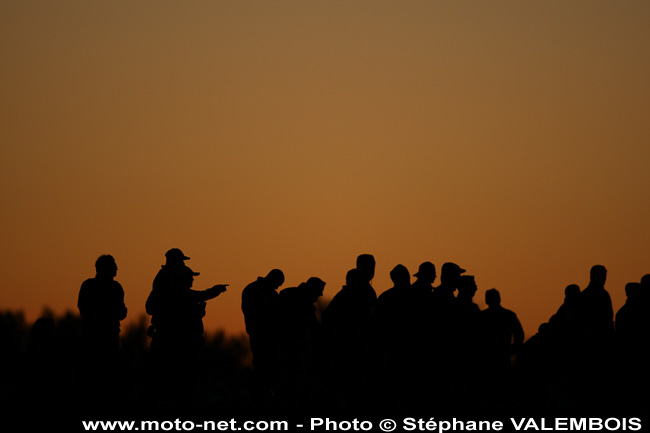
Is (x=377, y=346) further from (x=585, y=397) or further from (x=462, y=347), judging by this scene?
(x=585, y=397)

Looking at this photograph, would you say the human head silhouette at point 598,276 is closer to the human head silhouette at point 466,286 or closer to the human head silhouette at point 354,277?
the human head silhouette at point 466,286

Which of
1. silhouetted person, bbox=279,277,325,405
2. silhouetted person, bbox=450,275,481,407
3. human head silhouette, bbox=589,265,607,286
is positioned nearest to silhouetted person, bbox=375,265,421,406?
silhouetted person, bbox=450,275,481,407

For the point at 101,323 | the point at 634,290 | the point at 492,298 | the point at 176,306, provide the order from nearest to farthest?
1. the point at 101,323
2. the point at 492,298
3. the point at 176,306
4. the point at 634,290

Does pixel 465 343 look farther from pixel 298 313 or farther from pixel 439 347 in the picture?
pixel 298 313

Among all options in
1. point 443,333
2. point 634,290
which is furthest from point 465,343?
point 634,290

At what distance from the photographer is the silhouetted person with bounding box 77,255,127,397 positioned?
21.0 meters

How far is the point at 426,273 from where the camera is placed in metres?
20.0

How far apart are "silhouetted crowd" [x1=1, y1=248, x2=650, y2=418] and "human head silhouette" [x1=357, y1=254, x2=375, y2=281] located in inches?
0.5

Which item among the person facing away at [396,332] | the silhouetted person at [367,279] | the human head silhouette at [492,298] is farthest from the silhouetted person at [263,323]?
the human head silhouette at [492,298]

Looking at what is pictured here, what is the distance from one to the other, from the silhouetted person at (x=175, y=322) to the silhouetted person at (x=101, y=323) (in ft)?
2.55

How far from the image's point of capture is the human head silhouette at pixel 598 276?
74.0 ft

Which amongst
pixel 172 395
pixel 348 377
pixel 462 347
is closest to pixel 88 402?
pixel 172 395

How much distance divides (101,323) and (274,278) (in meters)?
2.89

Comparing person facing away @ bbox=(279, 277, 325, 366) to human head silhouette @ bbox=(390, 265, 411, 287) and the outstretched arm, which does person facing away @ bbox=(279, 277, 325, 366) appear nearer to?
the outstretched arm
